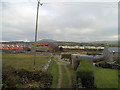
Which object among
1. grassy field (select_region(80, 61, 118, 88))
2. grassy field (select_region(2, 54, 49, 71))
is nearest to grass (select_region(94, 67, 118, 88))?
grassy field (select_region(80, 61, 118, 88))

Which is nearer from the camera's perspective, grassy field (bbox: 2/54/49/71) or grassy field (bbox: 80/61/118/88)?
grassy field (bbox: 80/61/118/88)

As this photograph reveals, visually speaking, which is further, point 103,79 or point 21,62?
point 21,62

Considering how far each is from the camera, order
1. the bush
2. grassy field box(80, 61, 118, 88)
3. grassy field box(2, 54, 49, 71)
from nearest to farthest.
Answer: the bush
grassy field box(80, 61, 118, 88)
grassy field box(2, 54, 49, 71)

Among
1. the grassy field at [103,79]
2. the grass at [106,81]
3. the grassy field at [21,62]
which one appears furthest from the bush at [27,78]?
the grass at [106,81]

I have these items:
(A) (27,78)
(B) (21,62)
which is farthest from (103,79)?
(B) (21,62)

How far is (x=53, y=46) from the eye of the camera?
125ft

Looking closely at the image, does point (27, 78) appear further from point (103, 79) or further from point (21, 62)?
point (103, 79)

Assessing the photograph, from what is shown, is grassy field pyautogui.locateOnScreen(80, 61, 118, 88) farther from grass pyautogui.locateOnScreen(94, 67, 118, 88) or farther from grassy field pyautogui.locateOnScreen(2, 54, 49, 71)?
grassy field pyautogui.locateOnScreen(2, 54, 49, 71)

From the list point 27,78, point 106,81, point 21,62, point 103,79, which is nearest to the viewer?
point 27,78

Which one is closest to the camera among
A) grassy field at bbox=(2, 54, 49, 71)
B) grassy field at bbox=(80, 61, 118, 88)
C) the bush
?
the bush

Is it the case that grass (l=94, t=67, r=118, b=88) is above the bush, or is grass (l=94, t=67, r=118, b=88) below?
below

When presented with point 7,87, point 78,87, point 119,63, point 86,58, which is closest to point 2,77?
point 7,87

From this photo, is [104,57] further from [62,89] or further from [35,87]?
[35,87]

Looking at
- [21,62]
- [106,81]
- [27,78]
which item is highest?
[21,62]
